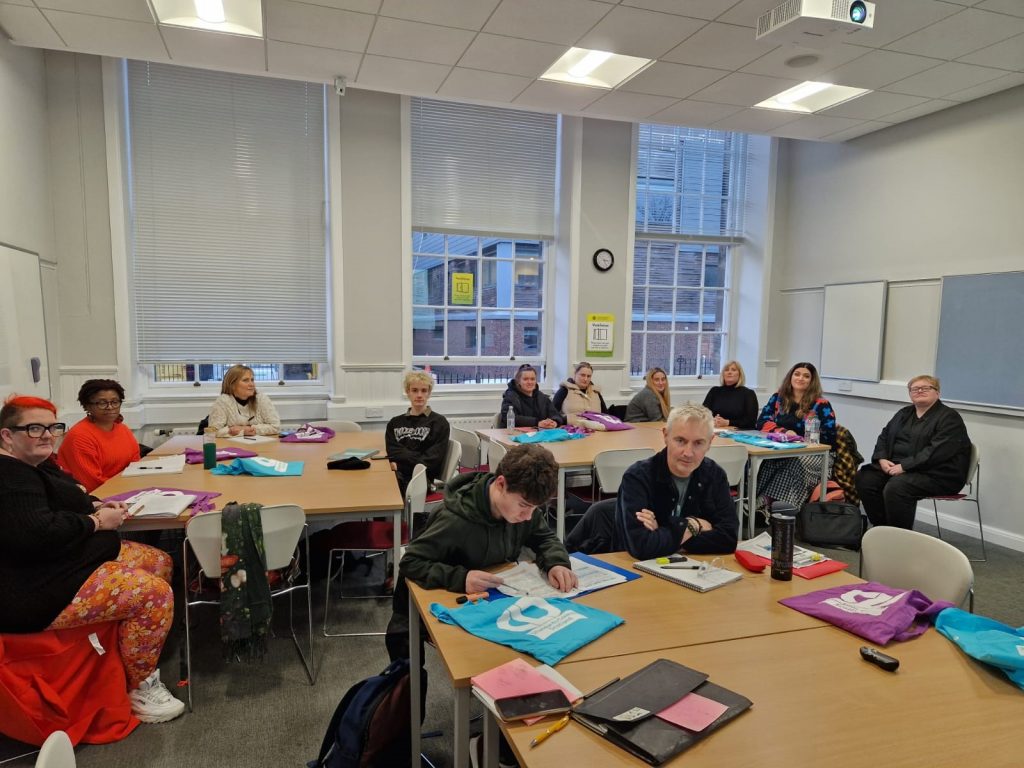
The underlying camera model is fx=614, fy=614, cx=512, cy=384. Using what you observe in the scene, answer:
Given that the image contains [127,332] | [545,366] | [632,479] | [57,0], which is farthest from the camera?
[545,366]

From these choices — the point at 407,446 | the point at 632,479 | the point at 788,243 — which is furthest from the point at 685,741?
the point at 788,243

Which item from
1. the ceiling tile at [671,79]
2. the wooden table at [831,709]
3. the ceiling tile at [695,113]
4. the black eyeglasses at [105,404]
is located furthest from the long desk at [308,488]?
the ceiling tile at [695,113]

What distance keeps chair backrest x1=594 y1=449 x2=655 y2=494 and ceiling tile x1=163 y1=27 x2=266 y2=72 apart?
11.6 feet

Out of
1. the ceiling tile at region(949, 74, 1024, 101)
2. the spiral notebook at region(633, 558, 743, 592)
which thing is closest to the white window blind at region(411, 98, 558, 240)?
the ceiling tile at region(949, 74, 1024, 101)

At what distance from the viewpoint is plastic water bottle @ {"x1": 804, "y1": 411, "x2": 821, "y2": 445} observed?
4.81 metres

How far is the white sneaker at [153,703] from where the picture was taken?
2.51 metres

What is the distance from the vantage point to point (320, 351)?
5.94 m

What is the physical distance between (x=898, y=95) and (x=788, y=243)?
2.29 meters

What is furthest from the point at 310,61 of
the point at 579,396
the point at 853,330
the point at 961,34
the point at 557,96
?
the point at 853,330

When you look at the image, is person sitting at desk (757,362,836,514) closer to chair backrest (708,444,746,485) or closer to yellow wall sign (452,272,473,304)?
chair backrest (708,444,746,485)

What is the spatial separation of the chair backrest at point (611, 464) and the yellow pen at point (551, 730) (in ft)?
8.83

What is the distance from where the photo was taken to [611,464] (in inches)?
158

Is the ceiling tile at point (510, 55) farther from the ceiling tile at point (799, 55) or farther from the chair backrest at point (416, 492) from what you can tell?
the chair backrest at point (416, 492)

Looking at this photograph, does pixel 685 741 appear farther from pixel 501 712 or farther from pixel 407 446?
pixel 407 446
